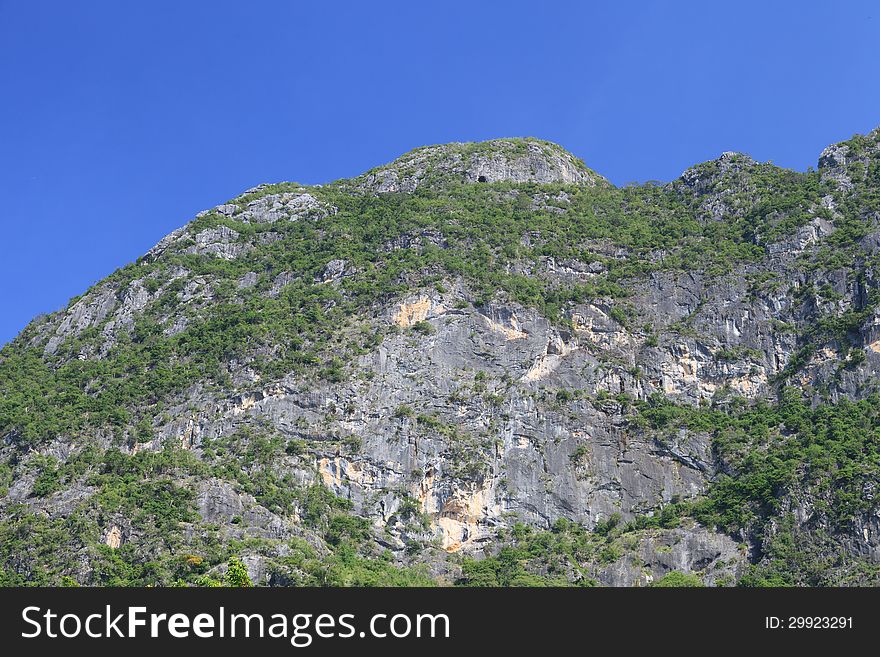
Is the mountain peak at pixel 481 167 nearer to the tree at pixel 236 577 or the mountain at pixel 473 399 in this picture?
the mountain at pixel 473 399

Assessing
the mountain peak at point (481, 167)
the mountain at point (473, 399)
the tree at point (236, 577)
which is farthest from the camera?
the mountain peak at point (481, 167)

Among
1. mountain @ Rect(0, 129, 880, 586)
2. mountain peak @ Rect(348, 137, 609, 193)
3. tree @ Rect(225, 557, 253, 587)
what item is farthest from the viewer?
mountain peak @ Rect(348, 137, 609, 193)

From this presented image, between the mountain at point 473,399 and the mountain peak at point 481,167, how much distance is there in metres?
9.35

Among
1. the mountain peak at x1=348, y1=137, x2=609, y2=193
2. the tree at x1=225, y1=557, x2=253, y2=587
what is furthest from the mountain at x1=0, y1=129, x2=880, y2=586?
the mountain peak at x1=348, y1=137, x2=609, y2=193

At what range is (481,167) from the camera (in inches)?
4764

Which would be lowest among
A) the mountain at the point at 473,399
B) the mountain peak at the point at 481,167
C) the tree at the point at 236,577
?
the tree at the point at 236,577

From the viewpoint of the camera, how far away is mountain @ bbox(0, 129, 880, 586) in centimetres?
7131

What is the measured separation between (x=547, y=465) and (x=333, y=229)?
122 feet

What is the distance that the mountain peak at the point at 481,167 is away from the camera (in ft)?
392

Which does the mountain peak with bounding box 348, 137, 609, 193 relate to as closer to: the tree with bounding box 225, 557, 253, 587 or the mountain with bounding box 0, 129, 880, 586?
the mountain with bounding box 0, 129, 880, 586

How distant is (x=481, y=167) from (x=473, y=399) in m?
43.3

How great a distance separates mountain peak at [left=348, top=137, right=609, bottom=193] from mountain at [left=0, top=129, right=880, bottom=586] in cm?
935

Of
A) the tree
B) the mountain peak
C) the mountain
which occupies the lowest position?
the tree

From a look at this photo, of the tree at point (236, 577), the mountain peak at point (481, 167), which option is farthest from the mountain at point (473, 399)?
the mountain peak at point (481, 167)
